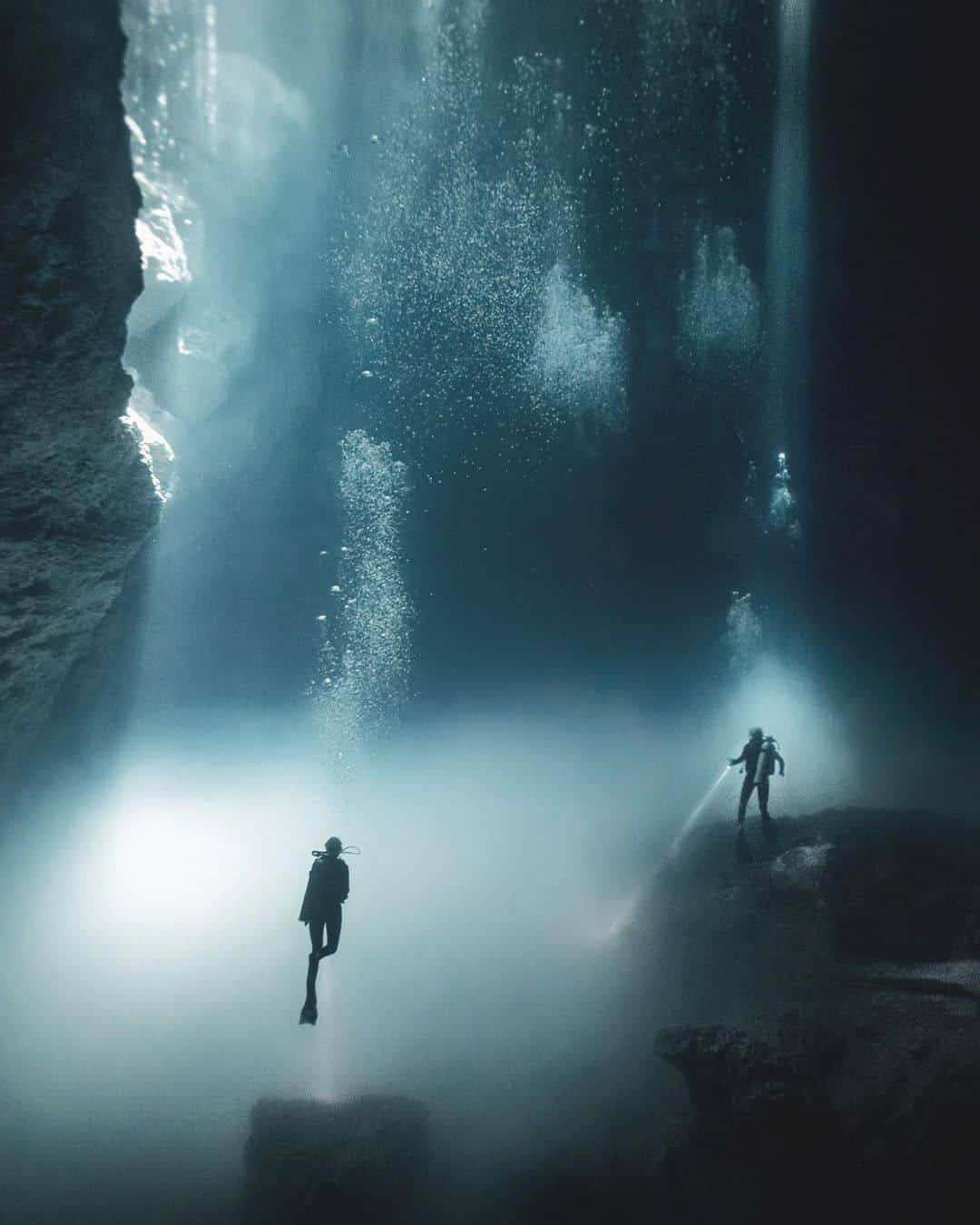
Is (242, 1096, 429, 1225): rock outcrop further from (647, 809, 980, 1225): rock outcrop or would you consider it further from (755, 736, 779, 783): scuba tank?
(755, 736, 779, 783): scuba tank

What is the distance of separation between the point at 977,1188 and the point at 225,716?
19912 millimetres

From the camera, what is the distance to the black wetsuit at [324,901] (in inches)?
266

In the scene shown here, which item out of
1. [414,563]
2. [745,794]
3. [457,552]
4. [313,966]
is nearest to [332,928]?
[313,966]

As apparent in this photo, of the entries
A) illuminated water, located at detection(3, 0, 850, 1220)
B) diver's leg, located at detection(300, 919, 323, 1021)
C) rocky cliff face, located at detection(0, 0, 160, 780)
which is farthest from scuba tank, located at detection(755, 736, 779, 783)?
rocky cliff face, located at detection(0, 0, 160, 780)

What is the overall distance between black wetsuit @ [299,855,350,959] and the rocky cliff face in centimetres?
371

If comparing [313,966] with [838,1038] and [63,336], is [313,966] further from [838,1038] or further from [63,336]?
[63,336]

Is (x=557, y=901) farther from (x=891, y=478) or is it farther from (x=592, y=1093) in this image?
(x=891, y=478)

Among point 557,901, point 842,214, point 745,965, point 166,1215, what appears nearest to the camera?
point 166,1215

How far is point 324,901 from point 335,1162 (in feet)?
7.18

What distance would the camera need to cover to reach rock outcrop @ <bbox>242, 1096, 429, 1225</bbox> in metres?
6.00

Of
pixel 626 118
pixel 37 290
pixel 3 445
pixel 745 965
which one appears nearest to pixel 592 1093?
pixel 745 965

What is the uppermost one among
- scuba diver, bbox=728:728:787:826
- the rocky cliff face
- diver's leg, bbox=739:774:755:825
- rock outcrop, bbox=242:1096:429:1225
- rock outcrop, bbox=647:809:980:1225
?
the rocky cliff face

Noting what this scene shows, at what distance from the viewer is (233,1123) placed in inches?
312

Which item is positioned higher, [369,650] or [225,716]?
[369,650]
